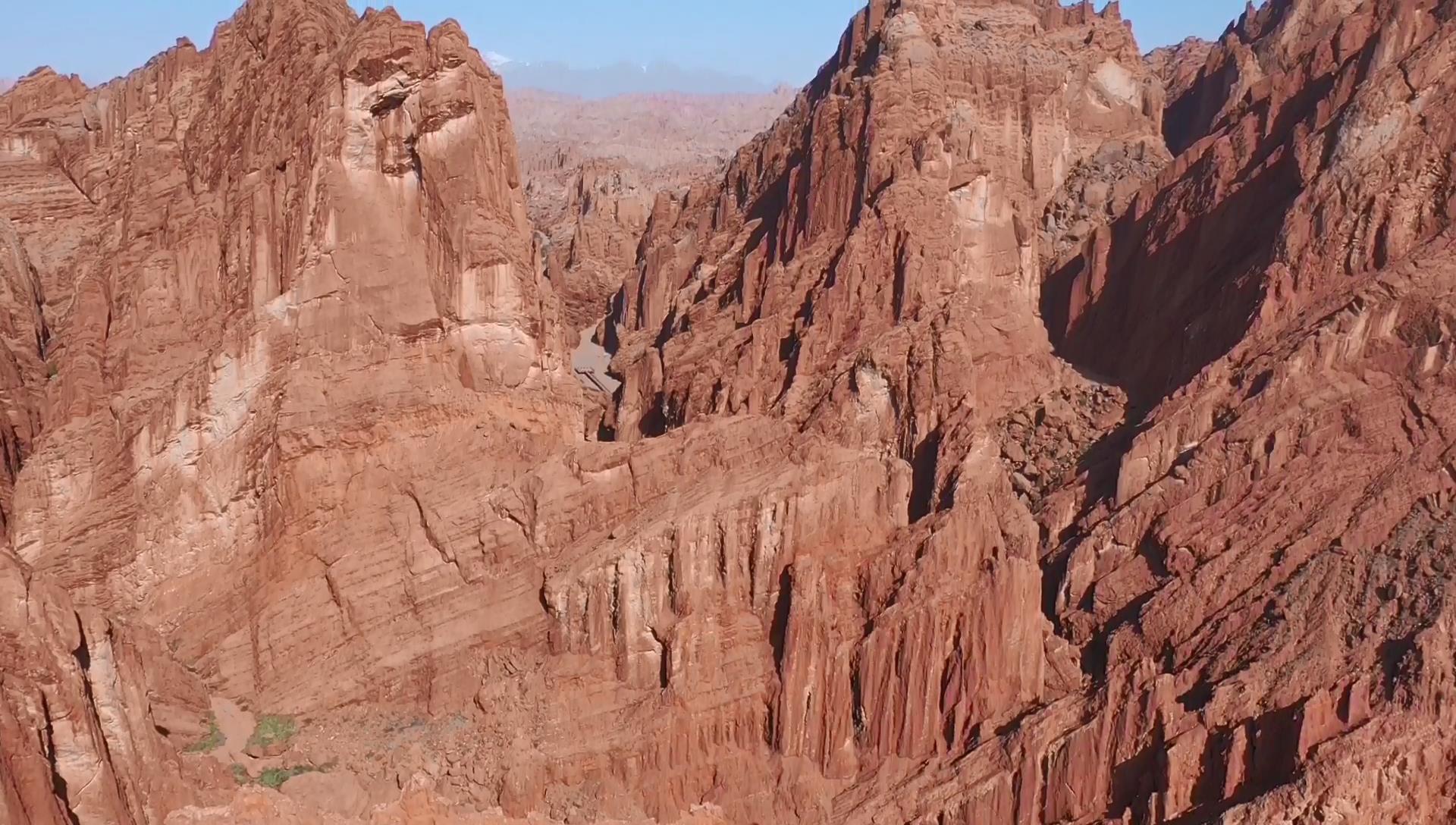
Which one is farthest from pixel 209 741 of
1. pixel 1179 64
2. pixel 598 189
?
pixel 1179 64

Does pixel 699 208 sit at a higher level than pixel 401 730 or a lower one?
higher

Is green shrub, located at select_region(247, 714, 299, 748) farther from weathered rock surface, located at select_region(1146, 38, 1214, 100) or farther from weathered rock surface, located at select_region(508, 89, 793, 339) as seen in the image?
weathered rock surface, located at select_region(1146, 38, 1214, 100)

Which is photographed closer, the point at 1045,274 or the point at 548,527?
the point at 548,527

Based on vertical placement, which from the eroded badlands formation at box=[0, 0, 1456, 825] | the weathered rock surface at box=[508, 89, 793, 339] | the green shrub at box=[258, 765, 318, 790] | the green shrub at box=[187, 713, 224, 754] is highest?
the weathered rock surface at box=[508, 89, 793, 339]

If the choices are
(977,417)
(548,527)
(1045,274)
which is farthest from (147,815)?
(1045,274)

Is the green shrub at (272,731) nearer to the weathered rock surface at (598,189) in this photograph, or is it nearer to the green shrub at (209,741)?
the green shrub at (209,741)

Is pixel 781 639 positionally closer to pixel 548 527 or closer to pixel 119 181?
pixel 548 527

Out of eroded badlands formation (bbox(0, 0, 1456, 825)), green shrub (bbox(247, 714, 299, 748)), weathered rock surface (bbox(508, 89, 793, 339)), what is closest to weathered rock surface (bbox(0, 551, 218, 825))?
eroded badlands formation (bbox(0, 0, 1456, 825))
